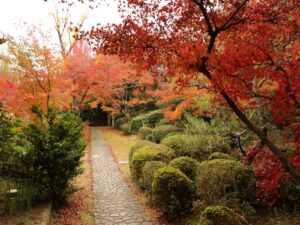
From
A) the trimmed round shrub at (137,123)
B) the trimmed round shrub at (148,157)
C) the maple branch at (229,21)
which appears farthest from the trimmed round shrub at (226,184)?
the trimmed round shrub at (137,123)

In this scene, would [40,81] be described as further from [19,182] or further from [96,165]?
[19,182]

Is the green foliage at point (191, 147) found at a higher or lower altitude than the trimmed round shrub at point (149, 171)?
higher

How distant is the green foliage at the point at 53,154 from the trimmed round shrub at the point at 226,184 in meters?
3.59

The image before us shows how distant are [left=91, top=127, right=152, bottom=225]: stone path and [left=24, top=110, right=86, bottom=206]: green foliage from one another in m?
1.21

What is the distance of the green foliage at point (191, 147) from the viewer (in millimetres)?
10086

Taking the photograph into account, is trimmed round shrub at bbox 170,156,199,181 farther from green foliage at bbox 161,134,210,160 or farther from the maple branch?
the maple branch

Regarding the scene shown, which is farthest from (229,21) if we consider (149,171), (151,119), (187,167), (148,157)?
(151,119)

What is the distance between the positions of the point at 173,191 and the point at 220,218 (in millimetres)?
1865

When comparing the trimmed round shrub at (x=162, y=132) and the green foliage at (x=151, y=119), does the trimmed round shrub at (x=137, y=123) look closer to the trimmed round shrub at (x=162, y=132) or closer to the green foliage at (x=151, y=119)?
the green foliage at (x=151, y=119)

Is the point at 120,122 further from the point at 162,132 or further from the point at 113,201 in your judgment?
the point at 113,201

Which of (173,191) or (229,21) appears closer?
(229,21)

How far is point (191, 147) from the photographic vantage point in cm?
1017

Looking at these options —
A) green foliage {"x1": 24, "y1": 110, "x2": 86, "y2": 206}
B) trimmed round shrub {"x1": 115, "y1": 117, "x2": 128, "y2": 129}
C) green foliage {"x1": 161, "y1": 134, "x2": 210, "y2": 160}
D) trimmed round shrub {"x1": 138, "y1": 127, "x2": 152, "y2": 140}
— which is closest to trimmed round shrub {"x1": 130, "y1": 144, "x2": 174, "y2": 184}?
green foliage {"x1": 161, "y1": 134, "x2": 210, "y2": 160}

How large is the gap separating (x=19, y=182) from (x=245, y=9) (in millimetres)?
6597
